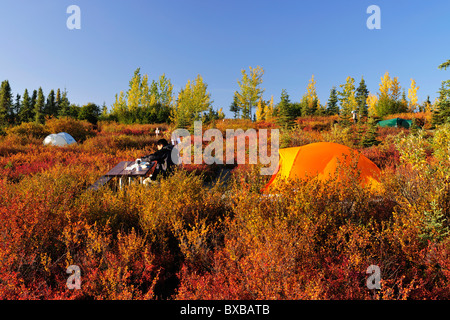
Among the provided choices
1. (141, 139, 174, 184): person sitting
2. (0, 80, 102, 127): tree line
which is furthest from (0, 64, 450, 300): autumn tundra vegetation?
(0, 80, 102, 127): tree line

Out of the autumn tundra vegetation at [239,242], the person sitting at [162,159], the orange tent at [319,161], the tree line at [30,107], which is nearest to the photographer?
the autumn tundra vegetation at [239,242]

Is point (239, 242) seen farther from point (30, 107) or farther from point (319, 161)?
point (30, 107)

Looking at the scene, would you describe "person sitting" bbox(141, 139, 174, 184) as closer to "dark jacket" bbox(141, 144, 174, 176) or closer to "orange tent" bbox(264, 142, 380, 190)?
"dark jacket" bbox(141, 144, 174, 176)

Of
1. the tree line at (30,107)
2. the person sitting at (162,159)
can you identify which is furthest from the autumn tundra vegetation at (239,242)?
the tree line at (30,107)

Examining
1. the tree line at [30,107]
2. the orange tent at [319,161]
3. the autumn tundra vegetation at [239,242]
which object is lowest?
the autumn tundra vegetation at [239,242]

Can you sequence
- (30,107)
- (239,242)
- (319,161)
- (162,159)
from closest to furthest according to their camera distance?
(239,242), (162,159), (319,161), (30,107)

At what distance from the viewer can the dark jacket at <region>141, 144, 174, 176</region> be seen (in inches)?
258

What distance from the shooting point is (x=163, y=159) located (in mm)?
6656

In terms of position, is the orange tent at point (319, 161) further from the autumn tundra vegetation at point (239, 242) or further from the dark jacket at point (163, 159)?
the dark jacket at point (163, 159)

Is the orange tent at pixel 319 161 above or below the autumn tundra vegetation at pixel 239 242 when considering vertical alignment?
above

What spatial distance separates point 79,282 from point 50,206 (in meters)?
1.56

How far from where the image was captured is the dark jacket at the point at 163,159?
21.5 feet

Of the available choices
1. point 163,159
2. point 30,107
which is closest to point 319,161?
point 163,159
